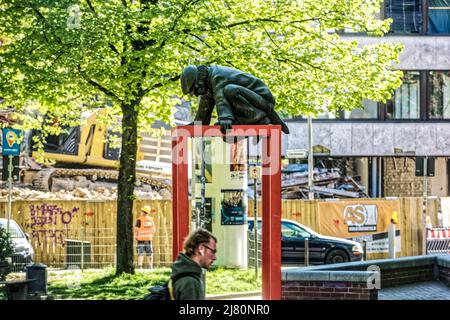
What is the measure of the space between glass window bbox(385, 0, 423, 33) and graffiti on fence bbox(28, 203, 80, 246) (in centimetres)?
1815

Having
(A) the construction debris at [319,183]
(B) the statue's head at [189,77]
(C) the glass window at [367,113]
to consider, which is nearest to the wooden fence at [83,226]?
(A) the construction debris at [319,183]

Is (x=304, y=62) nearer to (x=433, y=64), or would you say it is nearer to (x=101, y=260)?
(x=101, y=260)

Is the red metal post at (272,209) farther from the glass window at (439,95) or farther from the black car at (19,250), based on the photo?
the glass window at (439,95)

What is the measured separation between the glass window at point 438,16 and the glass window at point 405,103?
103 inches

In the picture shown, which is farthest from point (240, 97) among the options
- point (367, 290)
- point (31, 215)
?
point (31, 215)

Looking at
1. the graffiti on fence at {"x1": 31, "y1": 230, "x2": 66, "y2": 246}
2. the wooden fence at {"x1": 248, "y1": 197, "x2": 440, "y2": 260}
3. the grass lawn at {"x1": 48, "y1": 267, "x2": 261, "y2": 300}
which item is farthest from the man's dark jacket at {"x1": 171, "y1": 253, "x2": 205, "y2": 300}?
the wooden fence at {"x1": 248, "y1": 197, "x2": 440, "y2": 260}

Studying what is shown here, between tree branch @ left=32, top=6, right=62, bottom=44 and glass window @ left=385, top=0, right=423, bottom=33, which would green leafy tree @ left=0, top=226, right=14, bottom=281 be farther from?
glass window @ left=385, top=0, right=423, bottom=33

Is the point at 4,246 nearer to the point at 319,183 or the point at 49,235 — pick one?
the point at 49,235

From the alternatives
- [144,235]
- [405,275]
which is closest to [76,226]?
[144,235]

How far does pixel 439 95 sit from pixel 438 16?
3501mm

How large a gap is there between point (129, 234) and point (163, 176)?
2133 centimetres

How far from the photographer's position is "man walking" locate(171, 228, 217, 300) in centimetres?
766

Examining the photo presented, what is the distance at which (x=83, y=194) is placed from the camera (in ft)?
129
